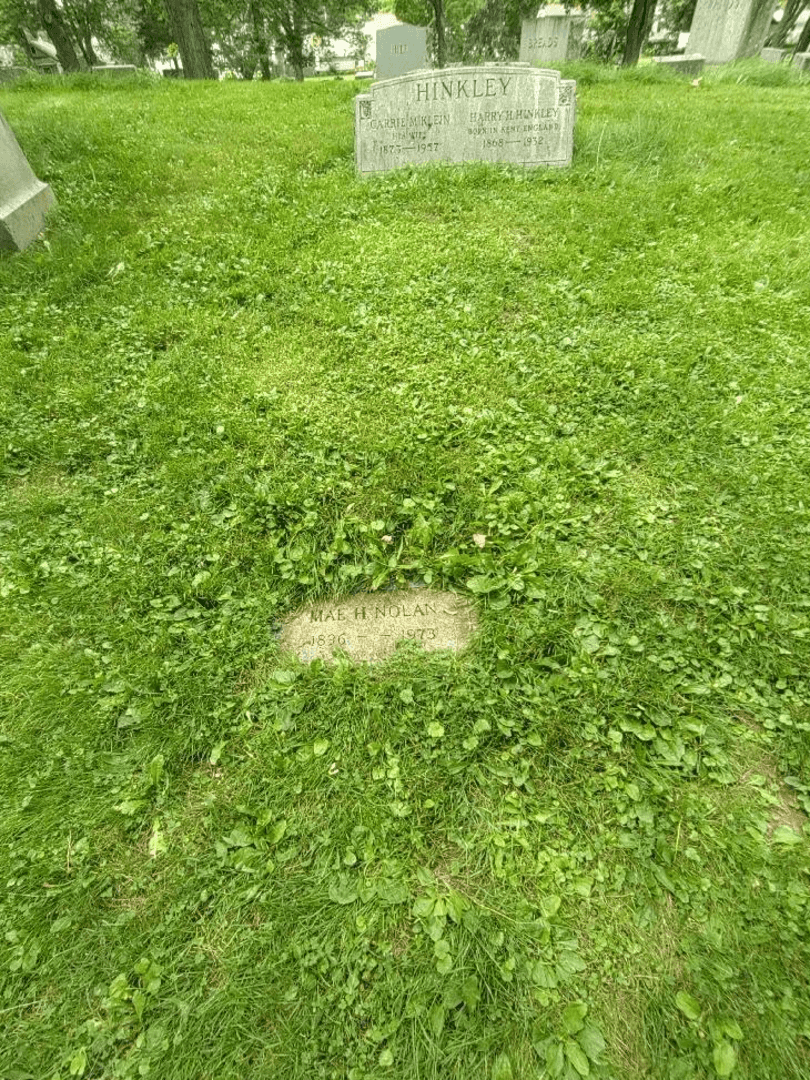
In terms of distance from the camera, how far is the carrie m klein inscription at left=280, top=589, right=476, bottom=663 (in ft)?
9.25

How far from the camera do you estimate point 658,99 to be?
8.73 m

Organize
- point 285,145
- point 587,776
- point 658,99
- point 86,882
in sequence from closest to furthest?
point 86,882 < point 587,776 < point 285,145 < point 658,99

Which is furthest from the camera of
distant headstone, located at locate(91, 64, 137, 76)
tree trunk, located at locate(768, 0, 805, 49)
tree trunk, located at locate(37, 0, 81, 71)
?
tree trunk, located at locate(768, 0, 805, 49)

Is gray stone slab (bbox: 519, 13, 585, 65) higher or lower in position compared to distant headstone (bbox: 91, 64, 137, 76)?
lower

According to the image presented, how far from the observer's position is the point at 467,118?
650 cm

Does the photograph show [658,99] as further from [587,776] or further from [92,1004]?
[92,1004]

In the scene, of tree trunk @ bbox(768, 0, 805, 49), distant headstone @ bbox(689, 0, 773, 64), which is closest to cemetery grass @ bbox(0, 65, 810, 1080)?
distant headstone @ bbox(689, 0, 773, 64)

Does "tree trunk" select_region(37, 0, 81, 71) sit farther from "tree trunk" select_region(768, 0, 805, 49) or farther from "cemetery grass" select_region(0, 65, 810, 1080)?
"tree trunk" select_region(768, 0, 805, 49)

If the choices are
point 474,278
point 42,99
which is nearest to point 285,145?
point 474,278

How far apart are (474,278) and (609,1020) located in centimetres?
484

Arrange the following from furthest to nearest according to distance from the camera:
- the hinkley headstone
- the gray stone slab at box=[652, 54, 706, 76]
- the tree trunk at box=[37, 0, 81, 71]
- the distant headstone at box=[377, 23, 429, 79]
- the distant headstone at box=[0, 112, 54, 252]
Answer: the tree trunk at box=[37, 0, 81, 71] → the distant headstone at box=[377, 23, 429, 79] → the gray stone slab at box=[652, 54, 706, 76] → the hinkley headstone → the distant headstone at box=[0, 112, 54, 252]

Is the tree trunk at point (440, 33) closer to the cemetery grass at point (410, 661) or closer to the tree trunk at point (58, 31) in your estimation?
the tree trunk at point (58, 31)

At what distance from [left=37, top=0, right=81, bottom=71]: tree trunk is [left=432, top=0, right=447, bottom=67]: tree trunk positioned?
463 inches

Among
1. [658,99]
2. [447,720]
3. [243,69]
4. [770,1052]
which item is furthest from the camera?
[243,69]
